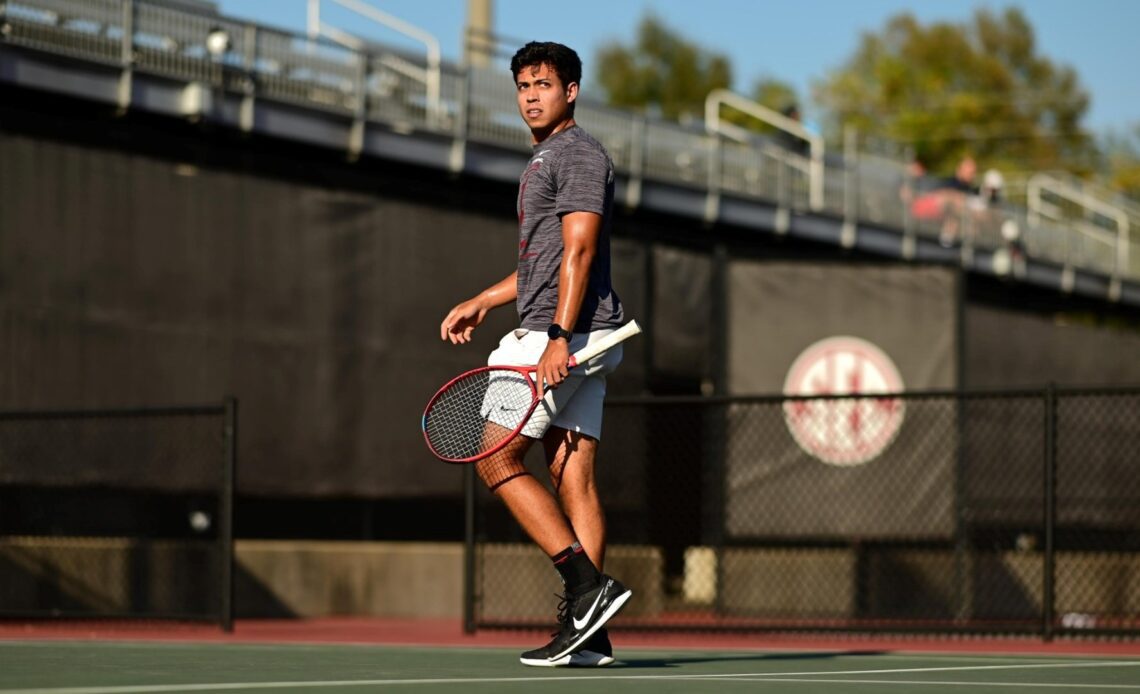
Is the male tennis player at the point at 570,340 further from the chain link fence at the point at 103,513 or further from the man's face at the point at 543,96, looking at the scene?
the chain link fence at the point at 103,513

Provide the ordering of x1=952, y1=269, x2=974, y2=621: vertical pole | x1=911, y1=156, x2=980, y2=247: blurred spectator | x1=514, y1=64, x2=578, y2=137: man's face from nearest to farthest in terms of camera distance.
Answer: x1=514, y1=64, x2=578, y2=137: man's face < x1=952, y1=269, x2=974, y2=621: vertical pole < x1=911, y1=156, x2=980, y2=247: blurred spectator

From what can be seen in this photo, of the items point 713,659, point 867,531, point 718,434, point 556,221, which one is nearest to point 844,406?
point 867,531

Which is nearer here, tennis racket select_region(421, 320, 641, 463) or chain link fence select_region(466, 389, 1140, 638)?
tennis racket select_region(421, 320, 641, 463)

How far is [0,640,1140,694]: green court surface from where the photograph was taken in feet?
19.5

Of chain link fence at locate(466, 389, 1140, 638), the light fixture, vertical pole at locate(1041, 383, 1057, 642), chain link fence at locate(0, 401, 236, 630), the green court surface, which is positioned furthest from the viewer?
the light fixture

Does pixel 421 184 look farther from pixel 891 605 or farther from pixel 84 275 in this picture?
pixel 891 605

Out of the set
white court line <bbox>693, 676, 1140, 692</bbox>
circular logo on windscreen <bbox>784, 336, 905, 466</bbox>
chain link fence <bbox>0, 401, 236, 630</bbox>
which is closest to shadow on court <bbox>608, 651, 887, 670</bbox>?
white court line <bbox>693, 676, 1140, 692</bbox>

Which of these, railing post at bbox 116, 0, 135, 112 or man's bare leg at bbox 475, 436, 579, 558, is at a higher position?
railing post at bbox 116, 0, 135, 112

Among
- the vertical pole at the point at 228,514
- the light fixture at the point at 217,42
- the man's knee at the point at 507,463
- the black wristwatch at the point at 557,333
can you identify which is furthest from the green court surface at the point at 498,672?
the light fixture at the point at 217,42

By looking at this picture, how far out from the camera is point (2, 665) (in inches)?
272

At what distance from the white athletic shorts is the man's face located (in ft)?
2.43

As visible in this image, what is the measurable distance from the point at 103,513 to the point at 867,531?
5815 mm

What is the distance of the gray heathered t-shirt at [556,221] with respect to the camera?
6.79 m

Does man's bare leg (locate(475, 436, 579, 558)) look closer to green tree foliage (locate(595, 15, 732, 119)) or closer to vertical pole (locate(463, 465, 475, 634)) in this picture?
vertical pole (locate(463, 465, 475, 634))
